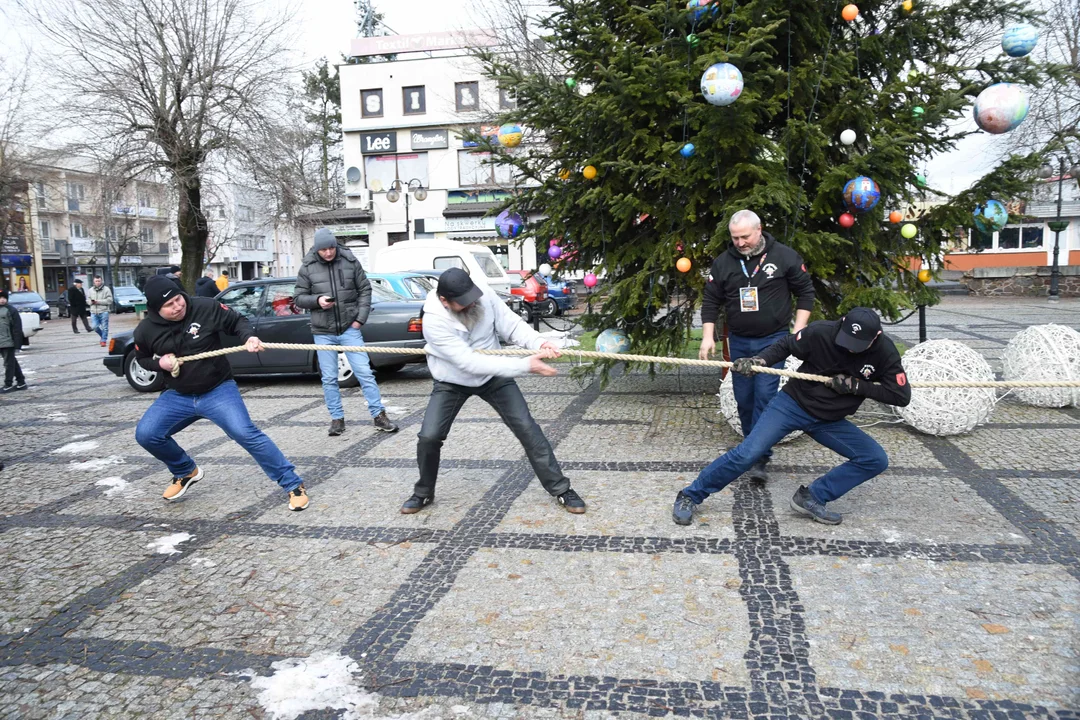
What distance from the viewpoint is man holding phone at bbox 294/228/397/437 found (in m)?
7.45

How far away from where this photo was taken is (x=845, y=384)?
166 inches

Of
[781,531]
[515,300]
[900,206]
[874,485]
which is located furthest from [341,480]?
[515,300]

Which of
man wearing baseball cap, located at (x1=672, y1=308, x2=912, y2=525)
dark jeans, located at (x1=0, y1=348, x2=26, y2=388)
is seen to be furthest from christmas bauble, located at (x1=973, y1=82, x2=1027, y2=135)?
dark jeans, located at (x1=0, y1=348, x2=26, y2=388)

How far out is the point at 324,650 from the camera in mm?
3373

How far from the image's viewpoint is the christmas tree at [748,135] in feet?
22.1

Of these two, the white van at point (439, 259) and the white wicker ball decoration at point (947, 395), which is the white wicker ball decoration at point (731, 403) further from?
the white van at point (439, 259)

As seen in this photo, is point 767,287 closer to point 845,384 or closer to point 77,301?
point 845,384

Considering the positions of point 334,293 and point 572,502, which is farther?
point 334,293

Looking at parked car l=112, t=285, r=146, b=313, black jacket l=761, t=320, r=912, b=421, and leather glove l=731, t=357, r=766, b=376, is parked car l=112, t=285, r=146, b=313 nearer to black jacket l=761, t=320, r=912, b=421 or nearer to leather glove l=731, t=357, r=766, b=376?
leather glove l=731, t=357, r=766, b=376

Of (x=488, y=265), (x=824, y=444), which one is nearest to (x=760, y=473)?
(x=824, y=444)

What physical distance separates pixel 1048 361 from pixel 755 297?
439 cm

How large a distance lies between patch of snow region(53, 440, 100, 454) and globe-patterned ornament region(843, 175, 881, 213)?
7333 mm

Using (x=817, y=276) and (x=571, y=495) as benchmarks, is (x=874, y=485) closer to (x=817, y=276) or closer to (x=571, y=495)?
(x=571, y=495)

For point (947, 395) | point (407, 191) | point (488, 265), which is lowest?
point (947, 395)
